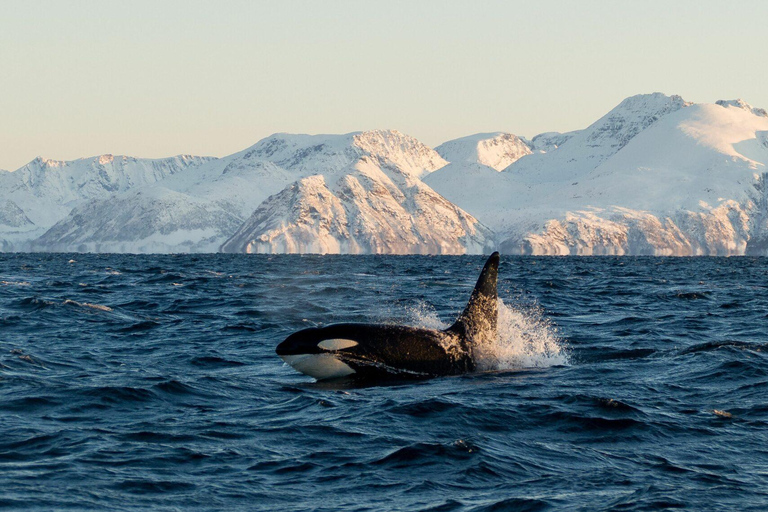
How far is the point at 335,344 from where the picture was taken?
18.5m

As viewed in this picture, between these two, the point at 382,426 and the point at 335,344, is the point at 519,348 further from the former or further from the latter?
the point at 382,426

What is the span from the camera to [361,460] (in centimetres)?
1274

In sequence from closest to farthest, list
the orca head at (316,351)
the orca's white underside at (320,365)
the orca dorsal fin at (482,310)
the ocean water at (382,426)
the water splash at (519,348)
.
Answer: the ocean water at (382,426) → the orca head at (316,351) → the orca's white underside at (320,365) → the orca dorsal fin at (482,310) → the water splash at (519,348)

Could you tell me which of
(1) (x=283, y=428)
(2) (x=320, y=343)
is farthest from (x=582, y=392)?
(1) (x=283, y=428)

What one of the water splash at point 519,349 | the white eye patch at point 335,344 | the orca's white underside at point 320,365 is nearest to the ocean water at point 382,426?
the water splash at point 519,349

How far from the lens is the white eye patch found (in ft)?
60.6

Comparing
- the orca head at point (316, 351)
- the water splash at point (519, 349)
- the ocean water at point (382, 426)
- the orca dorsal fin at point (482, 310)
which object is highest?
the orca dorsal fin at point (482, 310)

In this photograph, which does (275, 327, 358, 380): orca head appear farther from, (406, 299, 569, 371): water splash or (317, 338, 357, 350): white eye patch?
(406, 299, 569, 371): water splash

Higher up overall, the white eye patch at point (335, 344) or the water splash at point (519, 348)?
the white eye patch at point (335, 344)

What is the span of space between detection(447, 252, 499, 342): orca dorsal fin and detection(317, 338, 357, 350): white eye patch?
271 centimetres

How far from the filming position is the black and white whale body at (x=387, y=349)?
731 inches

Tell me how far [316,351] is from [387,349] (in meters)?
1.49

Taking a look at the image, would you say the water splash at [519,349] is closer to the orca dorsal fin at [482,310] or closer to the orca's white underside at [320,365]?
the orca dorsal fin at [482,310]

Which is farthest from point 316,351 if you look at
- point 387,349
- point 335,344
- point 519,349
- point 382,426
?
point 519,349
